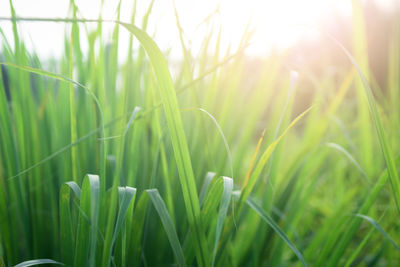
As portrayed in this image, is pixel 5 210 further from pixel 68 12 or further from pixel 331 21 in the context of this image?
pixel 331 21

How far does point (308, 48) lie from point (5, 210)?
4.62 m

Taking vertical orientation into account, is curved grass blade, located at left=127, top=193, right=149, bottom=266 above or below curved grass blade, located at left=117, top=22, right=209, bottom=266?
below

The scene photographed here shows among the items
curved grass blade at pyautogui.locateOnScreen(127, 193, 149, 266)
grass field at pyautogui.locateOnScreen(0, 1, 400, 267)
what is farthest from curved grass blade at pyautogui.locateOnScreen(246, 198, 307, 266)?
curved grass blade at pyautogui.locateOnScreen(127, 193, 149, 266)

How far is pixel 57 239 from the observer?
19.0 inches

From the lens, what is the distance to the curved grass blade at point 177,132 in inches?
11.9

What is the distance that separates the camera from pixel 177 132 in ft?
1.09

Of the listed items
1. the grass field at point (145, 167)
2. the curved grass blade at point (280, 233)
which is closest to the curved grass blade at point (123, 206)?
the grass field at point (145, 167)

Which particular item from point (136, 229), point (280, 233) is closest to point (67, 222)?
point (136, 229)

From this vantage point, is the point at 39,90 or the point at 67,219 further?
the point at 39,90

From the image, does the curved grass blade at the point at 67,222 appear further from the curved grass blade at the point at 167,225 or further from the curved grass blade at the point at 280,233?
the curved grass blade at the point at 280,233

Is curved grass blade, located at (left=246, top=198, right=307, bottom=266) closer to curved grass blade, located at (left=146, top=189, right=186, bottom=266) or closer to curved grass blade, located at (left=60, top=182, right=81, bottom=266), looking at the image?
curved grass blade, located at (left=146, top=189, right=186, bottom=266)

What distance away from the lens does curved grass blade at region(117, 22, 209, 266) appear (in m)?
0.30

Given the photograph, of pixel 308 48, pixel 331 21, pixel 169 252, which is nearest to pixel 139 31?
pixel 169 252

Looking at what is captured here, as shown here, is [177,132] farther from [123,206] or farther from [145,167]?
[145,167]
